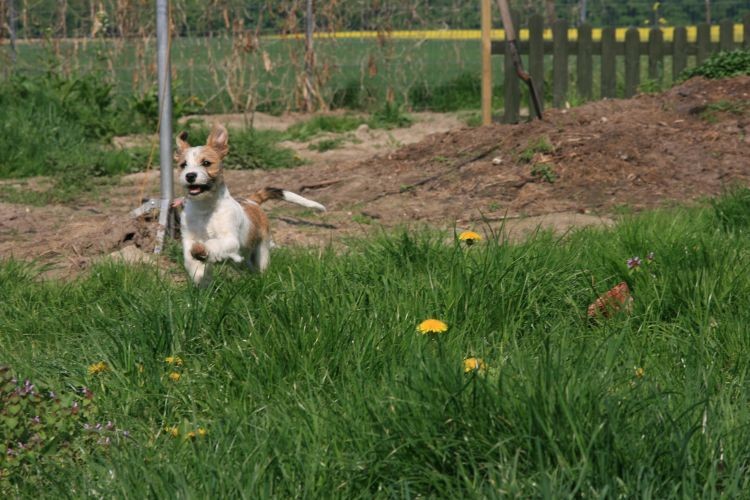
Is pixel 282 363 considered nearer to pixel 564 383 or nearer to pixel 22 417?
pixel 22 417

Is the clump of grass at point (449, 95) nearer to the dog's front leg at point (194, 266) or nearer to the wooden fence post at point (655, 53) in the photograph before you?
the wooden fence post at point (655, 53)

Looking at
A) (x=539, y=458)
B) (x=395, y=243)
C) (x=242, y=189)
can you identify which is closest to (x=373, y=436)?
(x=539, y=458)

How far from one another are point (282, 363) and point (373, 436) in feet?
2.70

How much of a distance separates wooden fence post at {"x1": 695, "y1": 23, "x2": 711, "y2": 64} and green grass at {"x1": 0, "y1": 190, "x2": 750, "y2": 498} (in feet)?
28.8

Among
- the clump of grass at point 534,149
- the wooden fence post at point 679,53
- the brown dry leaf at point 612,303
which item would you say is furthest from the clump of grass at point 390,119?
the brown dry leaf at point 612,303

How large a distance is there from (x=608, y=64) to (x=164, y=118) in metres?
8.28

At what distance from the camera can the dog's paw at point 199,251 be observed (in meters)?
5.49

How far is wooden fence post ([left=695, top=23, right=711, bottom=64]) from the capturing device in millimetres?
13867

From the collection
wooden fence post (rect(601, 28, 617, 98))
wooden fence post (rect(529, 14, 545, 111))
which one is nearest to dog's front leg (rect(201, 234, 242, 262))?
wooden fence post (rect(529, 14, 545, 111))

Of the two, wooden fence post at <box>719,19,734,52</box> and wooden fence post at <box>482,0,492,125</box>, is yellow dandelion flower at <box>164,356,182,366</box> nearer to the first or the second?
wooden fence post at <box>482,0,492,125</box>

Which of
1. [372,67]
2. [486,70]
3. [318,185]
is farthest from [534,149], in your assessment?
[372,67]

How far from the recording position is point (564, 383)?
115 inches

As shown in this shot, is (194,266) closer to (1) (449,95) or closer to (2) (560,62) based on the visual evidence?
(2) (560,62)

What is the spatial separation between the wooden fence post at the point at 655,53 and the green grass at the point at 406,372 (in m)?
8.75
